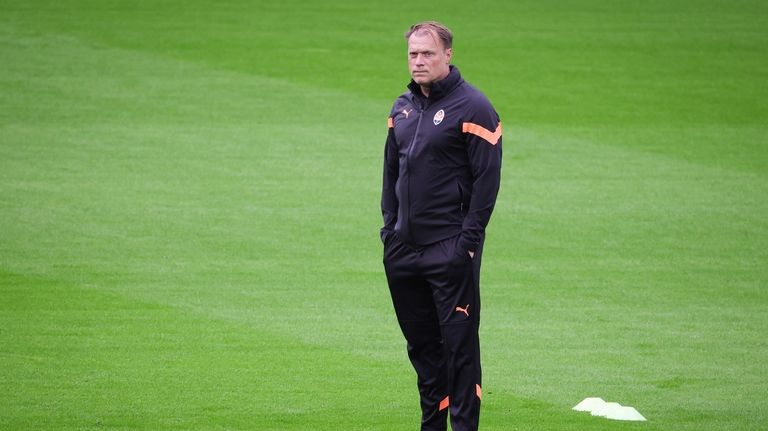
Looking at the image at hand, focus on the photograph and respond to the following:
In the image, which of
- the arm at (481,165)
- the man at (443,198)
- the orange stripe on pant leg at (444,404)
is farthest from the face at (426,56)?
the orange stripe on pant leg at (444,404)

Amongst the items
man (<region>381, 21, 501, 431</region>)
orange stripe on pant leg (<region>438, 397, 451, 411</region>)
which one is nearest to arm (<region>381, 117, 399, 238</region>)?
man (<region>381, 21, 501, 431</region>)

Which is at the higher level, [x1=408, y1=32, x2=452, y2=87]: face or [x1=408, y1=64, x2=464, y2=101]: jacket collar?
[x1=408, y1=32, x2=452, y2=87]: face

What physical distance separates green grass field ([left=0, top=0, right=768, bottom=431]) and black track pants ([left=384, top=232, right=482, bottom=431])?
2.55 ft

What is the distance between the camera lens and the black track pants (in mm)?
5785

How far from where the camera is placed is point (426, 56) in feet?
18.7

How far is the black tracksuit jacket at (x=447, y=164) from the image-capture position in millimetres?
5668

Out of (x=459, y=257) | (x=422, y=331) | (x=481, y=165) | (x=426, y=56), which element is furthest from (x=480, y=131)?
(x=422, y=331)

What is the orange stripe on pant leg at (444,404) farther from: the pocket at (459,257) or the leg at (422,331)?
the pocket at (459,257)

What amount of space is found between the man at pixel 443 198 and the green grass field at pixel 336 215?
3.35ft

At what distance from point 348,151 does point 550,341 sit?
7182 millimetres

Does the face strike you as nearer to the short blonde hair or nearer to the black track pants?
the short blonde hair

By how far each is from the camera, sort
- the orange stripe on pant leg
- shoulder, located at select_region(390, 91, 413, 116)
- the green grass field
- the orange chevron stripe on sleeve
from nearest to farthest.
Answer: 1. the orange chevron stripe on sleeve
2. shoulder, located at select_region(390, 91, 413, 116)
3. the orange stripe on pant leg
4. the green grass field

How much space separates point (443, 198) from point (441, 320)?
1.78 feet

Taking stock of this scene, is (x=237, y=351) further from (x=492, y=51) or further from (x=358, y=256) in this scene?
(x=492, y=51)
